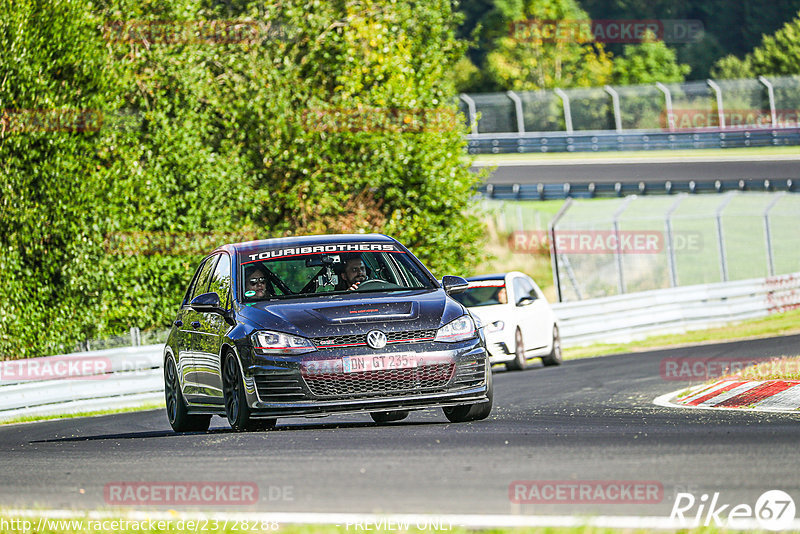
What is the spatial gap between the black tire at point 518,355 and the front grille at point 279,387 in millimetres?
11144

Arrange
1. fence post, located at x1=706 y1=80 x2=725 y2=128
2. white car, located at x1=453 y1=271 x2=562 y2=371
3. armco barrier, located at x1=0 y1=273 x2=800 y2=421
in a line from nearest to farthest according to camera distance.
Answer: armco barrier, located at x1=0 y1=273 x2=800 y2=421
white car, located at x1=453 y1=271 x2=562 y2=371
fence post, located at x1=706 y1=80 x2=725 y2=128

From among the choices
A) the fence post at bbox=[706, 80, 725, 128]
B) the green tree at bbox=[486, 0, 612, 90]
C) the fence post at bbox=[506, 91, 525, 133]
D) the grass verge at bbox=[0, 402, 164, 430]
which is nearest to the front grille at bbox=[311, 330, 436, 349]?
the grass verge at bbox=[0, 402, 164, 430]

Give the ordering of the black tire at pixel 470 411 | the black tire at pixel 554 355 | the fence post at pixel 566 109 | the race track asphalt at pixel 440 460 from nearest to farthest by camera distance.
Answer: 1. the race track asphalt at pixel 440 460
2. the black tire at pixel 470 411
3. the black tire at pixel 554 355
4. the fence post at pixel 566 109

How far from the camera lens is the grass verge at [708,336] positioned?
81.8 feet

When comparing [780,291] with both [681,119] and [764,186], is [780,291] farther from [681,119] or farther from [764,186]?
[681,119]

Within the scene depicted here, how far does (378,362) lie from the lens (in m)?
9.55

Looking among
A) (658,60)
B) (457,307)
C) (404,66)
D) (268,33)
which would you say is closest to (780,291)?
(404,66)

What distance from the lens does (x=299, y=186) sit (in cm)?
2741

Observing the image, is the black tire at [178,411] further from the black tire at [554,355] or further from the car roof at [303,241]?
the black tire at [554,355]

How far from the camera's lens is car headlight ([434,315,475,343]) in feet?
32.1

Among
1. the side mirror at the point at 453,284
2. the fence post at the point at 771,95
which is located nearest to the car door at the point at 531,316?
the side mirror at the point at 453,284

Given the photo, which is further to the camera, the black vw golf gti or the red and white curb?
the red and white curb

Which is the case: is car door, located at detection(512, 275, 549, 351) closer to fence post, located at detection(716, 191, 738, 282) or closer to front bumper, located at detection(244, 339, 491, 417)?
fence post, located at detection(716, 191, 738, 282)

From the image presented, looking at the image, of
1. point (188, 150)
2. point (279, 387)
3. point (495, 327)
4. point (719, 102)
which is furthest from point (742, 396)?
point (719, 102)
